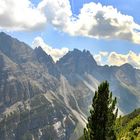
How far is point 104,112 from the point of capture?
42.1 metres

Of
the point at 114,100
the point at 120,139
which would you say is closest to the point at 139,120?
the point at 120,139

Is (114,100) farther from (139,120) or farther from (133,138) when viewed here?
(139,120)


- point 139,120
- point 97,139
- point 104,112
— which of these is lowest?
point 97,139

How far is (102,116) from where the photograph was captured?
4212cm

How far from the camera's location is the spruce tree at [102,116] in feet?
137

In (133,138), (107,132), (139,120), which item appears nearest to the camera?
(107,132)

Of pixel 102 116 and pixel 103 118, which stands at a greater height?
pixel 102 116

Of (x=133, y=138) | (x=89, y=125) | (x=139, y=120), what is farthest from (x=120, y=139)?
(x=89, y=125)

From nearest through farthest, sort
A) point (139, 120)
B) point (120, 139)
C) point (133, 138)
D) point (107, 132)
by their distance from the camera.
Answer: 1. point (107, 132)
2. point (133, 138)
3. point (120, 139)
4. point (139, 120)

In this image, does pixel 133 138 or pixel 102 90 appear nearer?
pixel 102 90

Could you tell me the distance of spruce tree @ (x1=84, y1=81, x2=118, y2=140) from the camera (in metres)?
41.7

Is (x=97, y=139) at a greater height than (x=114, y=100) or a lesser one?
lesser

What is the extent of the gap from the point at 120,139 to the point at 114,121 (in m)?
21.4

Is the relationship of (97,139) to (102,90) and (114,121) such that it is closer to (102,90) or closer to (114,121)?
(114,121)
